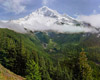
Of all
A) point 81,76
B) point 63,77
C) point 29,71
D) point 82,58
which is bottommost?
point 63,77

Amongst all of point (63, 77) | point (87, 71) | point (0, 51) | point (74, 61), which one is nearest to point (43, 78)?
point (63, 77)

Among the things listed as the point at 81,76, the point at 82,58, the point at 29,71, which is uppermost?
the point at 82,58

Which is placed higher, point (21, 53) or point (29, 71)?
point (21, 53)

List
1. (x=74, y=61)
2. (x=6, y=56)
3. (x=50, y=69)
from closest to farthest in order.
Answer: (x=74, y=61), (x=6, y=56), (x=50, y=69)

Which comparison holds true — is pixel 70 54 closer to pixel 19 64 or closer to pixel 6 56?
pixel 19 64

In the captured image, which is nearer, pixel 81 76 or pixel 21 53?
pixel 81 76

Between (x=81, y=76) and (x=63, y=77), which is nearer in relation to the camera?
(x=81, y=76)

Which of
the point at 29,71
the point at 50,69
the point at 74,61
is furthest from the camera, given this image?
the point at 50,69

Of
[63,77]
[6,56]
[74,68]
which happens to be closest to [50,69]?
[63,77]

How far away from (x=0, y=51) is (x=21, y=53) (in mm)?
10905

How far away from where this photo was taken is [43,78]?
169 feet

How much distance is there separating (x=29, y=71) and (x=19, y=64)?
1490 centimetres

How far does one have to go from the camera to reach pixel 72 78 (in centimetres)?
5291

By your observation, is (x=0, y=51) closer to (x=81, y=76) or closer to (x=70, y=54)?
(x=70, y=54)
